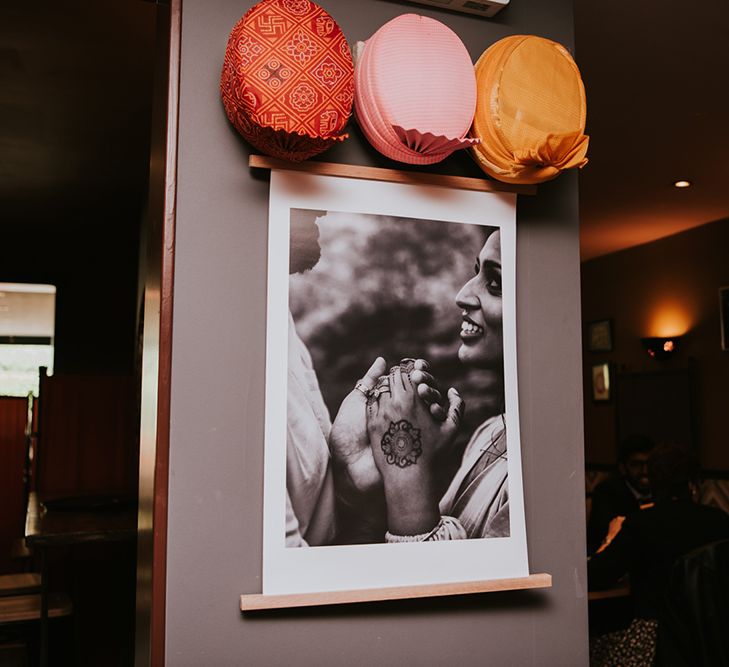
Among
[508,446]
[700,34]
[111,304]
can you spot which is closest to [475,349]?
[508,446]

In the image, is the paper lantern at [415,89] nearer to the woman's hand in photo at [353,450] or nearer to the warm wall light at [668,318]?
the woman's hand in photo at [353,450]

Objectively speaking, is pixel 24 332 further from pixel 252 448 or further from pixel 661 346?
pixel 252 448

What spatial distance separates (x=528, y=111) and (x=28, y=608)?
9.53ft

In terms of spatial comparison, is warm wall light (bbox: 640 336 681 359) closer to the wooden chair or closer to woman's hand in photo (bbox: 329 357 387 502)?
the wooden chair

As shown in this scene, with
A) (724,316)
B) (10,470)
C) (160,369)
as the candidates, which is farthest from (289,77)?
(10,470)

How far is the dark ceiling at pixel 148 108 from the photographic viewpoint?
2873 millimetres

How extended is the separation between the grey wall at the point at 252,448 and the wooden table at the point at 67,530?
1589 millimetres

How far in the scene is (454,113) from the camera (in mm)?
1533

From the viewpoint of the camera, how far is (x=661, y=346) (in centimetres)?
609

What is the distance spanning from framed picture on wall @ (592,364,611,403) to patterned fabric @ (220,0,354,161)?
5.74m

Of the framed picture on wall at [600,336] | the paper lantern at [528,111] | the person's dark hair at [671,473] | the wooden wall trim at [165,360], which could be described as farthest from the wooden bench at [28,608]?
the framed picture on wall at [600,336]

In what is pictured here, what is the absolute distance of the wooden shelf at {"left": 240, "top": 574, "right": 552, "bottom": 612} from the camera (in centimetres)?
147

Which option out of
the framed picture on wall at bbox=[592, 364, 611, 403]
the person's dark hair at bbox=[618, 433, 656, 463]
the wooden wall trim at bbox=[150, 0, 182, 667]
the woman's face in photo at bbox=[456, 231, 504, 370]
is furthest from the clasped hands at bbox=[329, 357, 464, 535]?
the framed picture on wall at bbox=[592, 364, 611, 403]

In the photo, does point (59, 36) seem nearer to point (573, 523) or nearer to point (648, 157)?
point (573, 523)
